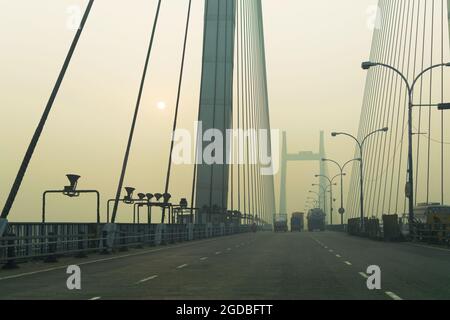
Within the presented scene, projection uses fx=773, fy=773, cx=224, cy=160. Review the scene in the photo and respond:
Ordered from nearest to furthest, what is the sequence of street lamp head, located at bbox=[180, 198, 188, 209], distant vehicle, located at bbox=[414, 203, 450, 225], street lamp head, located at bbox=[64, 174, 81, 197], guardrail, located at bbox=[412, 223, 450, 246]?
street lamp head, located at bbox=[64, 174, 81, 197] < guardrail, located at bbox=[412, 223, 450, 246] < distant vehicle, located at bbox=[414, 203, 450, 225] < street lamp head, located at bbox=[180, 198, 188, 209]

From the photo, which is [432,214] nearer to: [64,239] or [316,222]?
[64,239]

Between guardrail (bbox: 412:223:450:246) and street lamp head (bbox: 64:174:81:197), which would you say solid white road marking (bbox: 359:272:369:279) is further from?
guardrail (bbox: 412:223:450:246)

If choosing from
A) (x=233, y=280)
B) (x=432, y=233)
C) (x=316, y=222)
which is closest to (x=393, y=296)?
(x=233, y=280)

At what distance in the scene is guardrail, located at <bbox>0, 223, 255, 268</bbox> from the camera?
21.8 metres

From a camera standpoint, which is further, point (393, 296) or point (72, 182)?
point (72, 182)

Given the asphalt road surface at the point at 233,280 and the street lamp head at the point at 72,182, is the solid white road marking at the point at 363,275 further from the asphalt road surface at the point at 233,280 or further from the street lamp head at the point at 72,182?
the street lamp head at the point at 72,182

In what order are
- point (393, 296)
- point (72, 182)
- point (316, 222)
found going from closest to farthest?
point (393, 296) < point (72, 182) < point (316, 222)

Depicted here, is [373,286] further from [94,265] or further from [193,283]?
[94,265]

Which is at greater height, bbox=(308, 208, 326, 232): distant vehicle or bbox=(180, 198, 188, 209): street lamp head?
bbox=(180, 198, 188, 209): street lamp head

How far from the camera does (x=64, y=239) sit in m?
26.8

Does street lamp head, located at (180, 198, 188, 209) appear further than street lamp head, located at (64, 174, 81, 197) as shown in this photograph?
Yes

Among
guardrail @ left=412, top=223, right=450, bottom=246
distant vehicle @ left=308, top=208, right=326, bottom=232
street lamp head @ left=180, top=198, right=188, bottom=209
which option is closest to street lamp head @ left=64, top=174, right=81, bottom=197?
guardrail @ left=412, top=223, right=450, bottom=246

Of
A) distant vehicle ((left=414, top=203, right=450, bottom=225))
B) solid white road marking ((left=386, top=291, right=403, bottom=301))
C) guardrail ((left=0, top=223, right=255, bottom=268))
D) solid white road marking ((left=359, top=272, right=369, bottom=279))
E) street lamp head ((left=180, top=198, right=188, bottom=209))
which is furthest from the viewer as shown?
street lamp head ((left=180, top=198, right=188, bottom=209))
